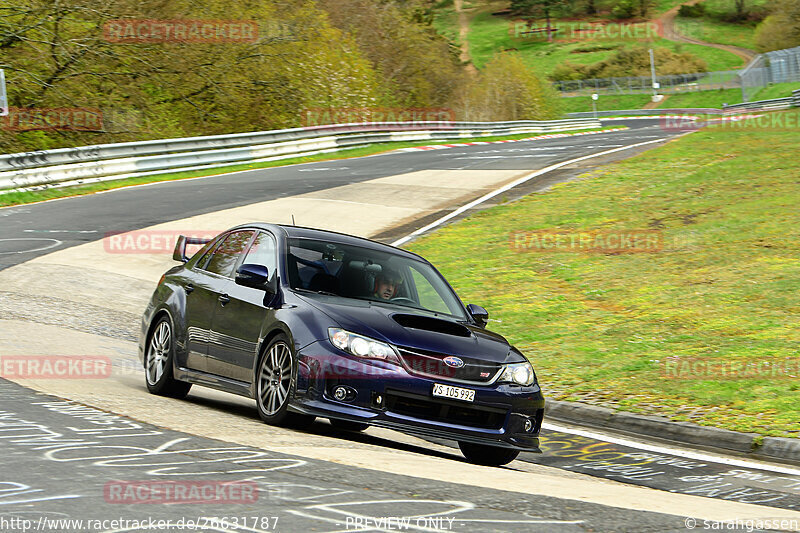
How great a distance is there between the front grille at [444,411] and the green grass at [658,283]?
250 cm

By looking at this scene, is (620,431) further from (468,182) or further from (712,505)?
(468,182)

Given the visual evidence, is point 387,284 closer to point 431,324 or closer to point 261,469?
point 431,324

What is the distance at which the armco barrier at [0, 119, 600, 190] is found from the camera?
2505 cm

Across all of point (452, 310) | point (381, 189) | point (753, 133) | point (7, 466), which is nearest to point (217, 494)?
point (7, 466)

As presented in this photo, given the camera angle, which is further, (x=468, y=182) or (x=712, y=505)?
(x=468, y=182)

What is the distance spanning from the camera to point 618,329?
42.5 ft

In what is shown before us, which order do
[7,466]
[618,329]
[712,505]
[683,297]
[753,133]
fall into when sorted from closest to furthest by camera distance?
1. [7,466]
2. [712,505]
3. [618,329]
4. [683,297]
5. [753,133]

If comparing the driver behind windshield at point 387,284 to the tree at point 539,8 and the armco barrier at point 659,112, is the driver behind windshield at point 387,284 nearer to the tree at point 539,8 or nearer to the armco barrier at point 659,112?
the armco barrier at point 659,112

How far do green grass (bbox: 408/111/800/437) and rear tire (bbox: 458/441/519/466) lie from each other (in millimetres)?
2178

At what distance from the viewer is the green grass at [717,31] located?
133250 millimetres

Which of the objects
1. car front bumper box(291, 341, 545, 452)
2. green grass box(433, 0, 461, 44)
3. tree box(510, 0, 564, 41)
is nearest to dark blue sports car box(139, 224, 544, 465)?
car front bumper box(291, 341, 545, 452)

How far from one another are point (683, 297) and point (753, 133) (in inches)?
820

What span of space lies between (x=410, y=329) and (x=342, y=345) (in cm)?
55

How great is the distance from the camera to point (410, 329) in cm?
754
